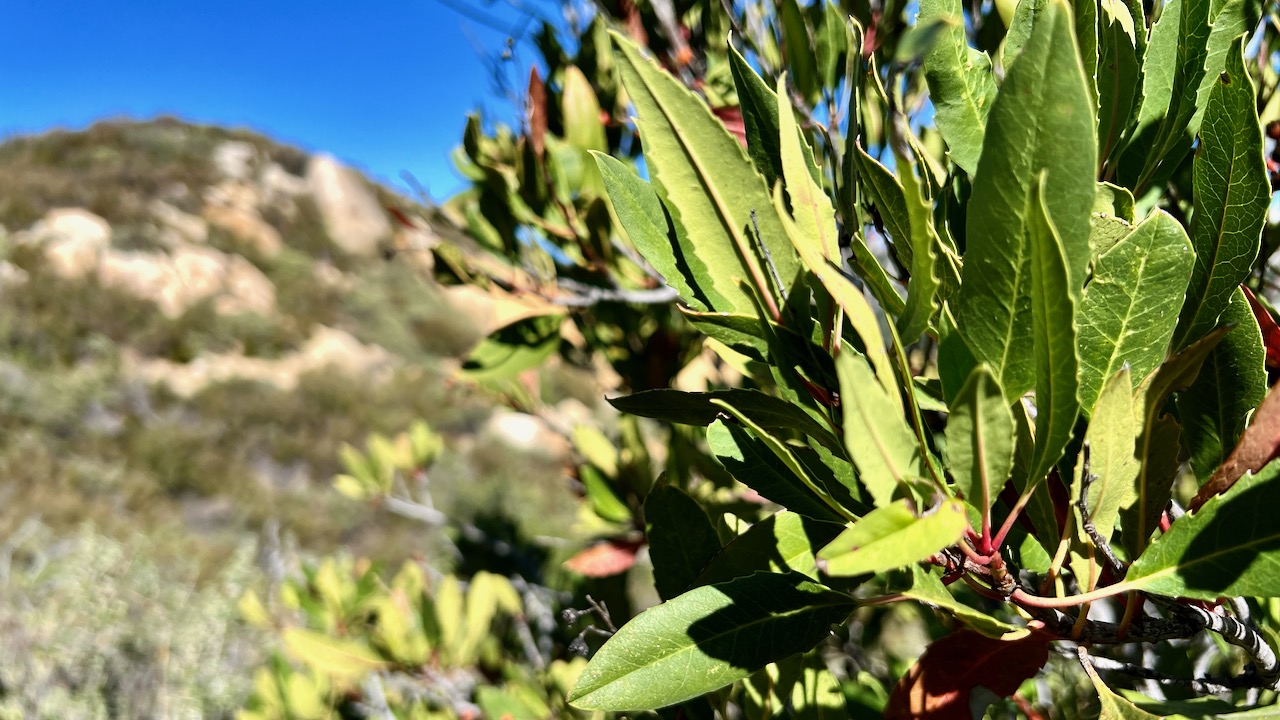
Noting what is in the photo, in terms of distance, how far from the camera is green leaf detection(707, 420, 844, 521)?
1.57 feet

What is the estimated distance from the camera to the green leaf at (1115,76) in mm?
488

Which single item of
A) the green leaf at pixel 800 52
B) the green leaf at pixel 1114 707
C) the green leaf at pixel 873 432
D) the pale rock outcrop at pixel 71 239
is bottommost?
the green leaf at pixel 1114 707

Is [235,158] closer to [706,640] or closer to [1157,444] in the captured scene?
[706,640]

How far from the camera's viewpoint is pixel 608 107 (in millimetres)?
1590

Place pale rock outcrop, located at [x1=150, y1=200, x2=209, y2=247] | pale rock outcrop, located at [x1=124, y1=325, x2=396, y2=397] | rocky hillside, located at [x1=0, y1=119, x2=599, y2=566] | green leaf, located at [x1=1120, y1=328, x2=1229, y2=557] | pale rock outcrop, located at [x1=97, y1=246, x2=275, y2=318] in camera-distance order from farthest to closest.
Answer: pale rock outcrop, located at [x1=150, y1=200, x2=209, y2=247] < pale rock outcrop, located at [x1=97, y1=246, x2=275, y2=318] < pale rock outcrop, located at [x1=124, y1=325, x2=396, y2=397] < rocky hillside, located at [x1=0, y1=119, x2=599, y2=566] < green leaf, located at [x1=1120, y1=328, x2=1229, y2=557]

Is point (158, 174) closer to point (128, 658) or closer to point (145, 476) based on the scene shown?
point (145, 476)

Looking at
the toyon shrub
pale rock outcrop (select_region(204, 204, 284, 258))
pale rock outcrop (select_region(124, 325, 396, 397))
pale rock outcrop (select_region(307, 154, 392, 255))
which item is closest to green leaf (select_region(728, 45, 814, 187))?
the toyon shrub

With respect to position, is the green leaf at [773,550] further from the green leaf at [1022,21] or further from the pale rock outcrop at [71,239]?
the pale rock outcrop at [71,239]

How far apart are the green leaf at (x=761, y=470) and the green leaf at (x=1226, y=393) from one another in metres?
0.26

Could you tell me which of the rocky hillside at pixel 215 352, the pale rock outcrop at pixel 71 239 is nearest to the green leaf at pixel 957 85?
the rocky hillside at pixel 215 352

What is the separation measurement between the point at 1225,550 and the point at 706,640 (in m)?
0.29

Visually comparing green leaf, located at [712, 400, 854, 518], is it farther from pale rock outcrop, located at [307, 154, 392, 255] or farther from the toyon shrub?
pale rock outcrop, located at [307, 154, 392, 255]

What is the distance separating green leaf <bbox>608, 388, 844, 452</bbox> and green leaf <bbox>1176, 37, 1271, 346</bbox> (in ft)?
0.81

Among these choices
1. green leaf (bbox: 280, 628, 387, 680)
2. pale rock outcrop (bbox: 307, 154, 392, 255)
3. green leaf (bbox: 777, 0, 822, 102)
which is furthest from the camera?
pale rock outcrop (bbox: 307, 154, 392, 255)
